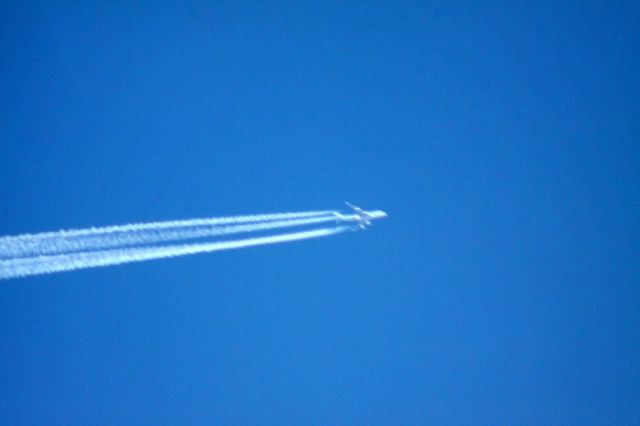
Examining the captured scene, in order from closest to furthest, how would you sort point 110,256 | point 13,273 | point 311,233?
point 13,273 → point 110,256 → point 311,233

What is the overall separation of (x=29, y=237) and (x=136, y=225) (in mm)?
1848

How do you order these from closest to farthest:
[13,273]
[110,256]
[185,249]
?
[13,273] < [110,256] < [185,249]

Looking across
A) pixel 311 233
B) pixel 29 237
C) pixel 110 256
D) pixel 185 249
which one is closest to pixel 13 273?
pixel 29 237

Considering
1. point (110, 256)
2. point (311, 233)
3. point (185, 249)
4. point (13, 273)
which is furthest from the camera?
point (311, 233)

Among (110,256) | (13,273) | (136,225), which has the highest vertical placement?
(136,225)

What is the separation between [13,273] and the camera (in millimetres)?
10797

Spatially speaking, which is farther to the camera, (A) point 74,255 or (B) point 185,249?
(B) point 185,249

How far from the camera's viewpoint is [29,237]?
37.5 ft

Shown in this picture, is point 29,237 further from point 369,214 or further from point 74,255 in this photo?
point 369,214

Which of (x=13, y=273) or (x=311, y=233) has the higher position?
(x=311, y=233)

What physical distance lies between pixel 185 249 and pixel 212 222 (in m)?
0.75

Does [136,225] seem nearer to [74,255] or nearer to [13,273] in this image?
[74,255]

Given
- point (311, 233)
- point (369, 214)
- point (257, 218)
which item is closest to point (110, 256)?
point (257, 218)

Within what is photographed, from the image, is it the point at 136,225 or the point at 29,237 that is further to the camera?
the point at 136,225
